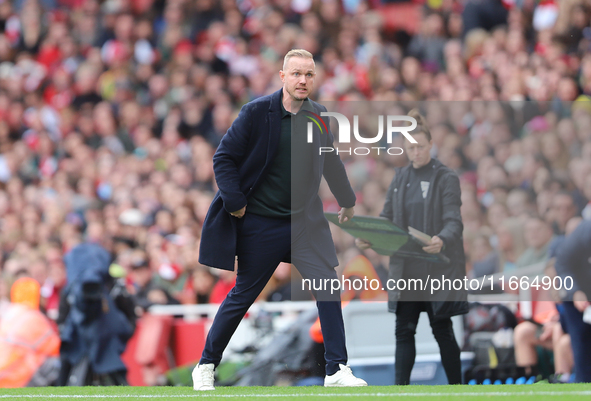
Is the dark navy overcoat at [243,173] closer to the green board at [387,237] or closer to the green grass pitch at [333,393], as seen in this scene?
the green board at [387,237]

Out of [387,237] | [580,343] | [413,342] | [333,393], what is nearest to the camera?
[333,393]

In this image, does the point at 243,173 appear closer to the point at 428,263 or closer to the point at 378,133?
the point at 378,133

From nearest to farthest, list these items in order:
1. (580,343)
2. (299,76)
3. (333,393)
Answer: (333,393), (299,76), (580,343)

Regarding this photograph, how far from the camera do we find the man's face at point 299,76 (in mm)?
4738

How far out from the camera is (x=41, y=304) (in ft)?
30.7

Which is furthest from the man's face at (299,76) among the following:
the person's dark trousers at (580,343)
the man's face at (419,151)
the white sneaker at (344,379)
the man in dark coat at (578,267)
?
the person's dark trousers at (580,343)

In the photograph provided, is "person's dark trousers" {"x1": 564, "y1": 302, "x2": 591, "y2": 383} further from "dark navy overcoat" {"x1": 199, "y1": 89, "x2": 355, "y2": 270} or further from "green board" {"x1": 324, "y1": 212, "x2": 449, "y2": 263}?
"dark navy overcoat" {"x1": 199, "y1": 89, "x2": 355, "y2": 270}

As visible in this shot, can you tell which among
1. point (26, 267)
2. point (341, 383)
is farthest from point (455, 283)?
point (26, 267)

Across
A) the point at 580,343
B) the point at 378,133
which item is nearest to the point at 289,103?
the point at 378,133

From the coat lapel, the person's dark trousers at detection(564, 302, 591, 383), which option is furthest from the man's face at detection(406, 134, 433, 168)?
the person's dark trousers at detection(564, 302, 591, 383)

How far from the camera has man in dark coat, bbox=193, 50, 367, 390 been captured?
4.79 m

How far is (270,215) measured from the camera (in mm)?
4883

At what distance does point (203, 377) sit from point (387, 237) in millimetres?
1520

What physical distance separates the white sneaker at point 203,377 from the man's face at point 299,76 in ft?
5.34
